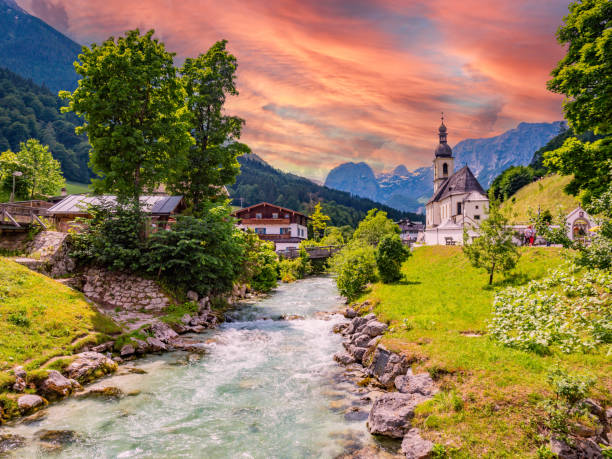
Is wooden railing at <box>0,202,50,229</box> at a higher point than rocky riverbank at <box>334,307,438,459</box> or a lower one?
higher

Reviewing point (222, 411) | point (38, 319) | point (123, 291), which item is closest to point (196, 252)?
point (123, 291)

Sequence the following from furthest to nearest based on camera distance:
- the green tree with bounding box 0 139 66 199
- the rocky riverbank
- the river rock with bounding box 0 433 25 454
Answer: the green tree with bounding box 0 139 66 199 → the rocky riverbank → the river rock with bounding box 0 433 25 454

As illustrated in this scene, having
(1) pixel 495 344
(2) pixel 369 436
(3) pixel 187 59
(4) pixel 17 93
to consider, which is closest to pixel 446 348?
(1) pixel 495 344

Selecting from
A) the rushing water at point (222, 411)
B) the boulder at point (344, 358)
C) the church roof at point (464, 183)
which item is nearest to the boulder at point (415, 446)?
the rushing water at point (222, 411)

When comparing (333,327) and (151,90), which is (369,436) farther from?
(151,90)

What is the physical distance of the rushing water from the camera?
8539 mm

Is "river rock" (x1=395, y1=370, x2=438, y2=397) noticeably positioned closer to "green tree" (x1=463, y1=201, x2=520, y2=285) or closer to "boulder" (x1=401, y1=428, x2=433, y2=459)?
"boulder" (x1=401, y1=428, x2=433, y2=459)

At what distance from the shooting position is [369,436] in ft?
29.0

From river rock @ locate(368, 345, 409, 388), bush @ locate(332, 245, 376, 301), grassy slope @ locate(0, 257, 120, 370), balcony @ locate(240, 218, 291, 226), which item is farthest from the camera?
balcony @ locate(240, 218, 291, 226)

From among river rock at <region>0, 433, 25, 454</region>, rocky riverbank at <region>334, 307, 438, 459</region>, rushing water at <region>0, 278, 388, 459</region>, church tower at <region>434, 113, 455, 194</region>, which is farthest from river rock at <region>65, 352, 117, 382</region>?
church tower at <region>434, 113, 455, 194</region>

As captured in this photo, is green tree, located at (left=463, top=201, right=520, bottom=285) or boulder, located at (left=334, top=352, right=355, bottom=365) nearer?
boulder, located at (left=334, top=352, right=355, bottom=365)

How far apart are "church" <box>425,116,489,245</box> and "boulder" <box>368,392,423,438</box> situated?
34159mm

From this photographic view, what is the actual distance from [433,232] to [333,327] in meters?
30.8

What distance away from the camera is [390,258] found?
2564 centimetres
